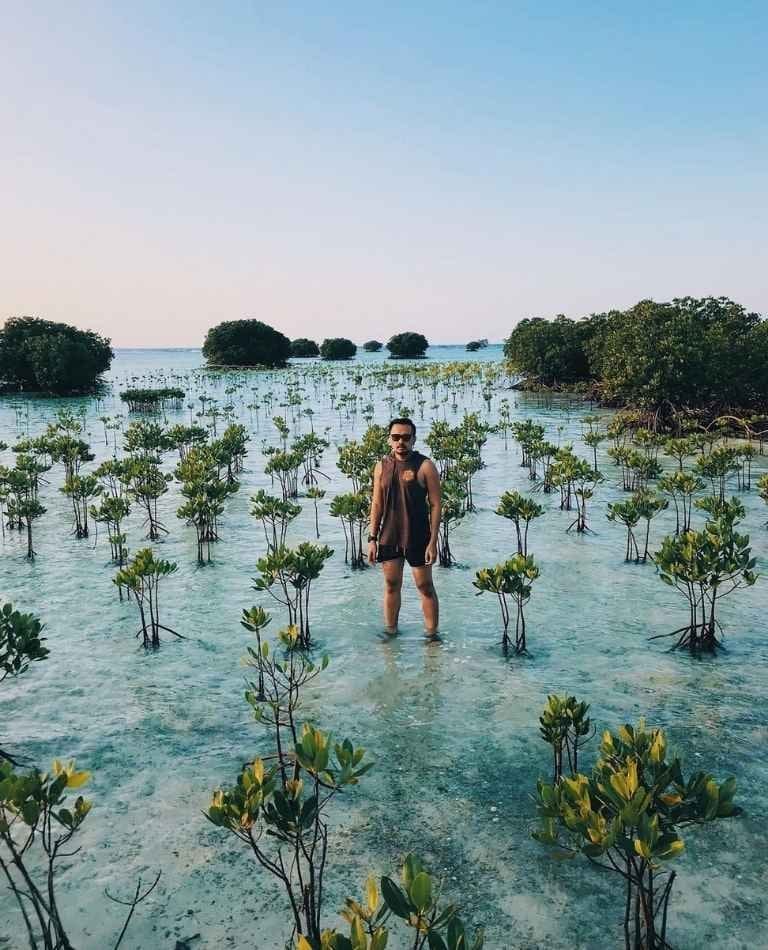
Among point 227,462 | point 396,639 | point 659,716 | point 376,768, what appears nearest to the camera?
point 376,768

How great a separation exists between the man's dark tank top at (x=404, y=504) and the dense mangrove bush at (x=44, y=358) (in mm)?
46844

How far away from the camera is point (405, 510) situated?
7.07 m

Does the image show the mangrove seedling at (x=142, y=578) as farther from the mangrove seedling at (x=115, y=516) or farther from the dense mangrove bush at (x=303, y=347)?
the dense mangrove bush at (x=303, y=347)

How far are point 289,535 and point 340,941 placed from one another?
10763mm

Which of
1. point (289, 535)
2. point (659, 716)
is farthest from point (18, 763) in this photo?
point (289, 535)

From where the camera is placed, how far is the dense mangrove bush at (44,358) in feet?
155

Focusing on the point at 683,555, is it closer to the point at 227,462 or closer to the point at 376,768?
the point at 376,768

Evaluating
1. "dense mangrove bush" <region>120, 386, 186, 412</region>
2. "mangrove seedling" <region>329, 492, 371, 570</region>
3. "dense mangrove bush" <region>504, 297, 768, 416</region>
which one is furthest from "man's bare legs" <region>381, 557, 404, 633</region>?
"dense mangrove bush" <region>120, 386, 186, 412</region>

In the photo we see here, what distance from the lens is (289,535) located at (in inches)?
509

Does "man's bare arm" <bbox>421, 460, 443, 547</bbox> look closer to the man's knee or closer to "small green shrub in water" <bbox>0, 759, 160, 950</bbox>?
the man's knee

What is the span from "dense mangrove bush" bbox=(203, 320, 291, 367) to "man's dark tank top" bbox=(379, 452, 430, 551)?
251 ft

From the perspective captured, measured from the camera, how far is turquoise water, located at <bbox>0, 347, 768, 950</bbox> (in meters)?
3.82

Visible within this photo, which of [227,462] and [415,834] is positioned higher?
[227,462]

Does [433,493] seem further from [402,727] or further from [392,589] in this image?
[402,727]
